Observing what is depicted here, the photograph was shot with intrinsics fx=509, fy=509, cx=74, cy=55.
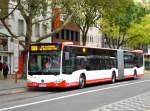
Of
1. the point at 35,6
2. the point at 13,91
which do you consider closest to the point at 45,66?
the point at 13,91

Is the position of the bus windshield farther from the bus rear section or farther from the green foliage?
the green foliage

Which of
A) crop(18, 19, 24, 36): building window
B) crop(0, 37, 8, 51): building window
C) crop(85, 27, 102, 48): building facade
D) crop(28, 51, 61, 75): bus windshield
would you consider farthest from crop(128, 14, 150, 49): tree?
crop(28, 51, 61, 75): bus windshield

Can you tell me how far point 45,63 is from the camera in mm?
27859

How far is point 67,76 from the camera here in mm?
28219

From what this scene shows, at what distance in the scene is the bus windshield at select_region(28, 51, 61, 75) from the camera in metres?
27.7

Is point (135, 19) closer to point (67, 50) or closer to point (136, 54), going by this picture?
point (136, 54)

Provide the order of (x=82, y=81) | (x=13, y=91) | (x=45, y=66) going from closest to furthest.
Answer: (x=13, y=91), (x=45, y=66), (x=82, y=81)

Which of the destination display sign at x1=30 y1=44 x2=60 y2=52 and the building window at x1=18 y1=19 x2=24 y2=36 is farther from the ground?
the building window at x1=18 y1=19 x2=24 y2=36

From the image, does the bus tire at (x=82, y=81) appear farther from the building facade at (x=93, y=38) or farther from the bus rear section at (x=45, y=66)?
the building facade at (x=93, y=38)

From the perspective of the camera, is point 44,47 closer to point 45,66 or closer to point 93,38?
point 45,66

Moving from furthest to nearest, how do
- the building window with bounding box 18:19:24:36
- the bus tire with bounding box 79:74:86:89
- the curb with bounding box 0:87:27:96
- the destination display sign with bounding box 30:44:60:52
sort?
the building window with bounding box 18:19:24:36 < the bus tire with bounding box 79:74:86:89 < the destination display sign with bounding box 30:44:60:52 < the curb with bounding box 0:87:27:96

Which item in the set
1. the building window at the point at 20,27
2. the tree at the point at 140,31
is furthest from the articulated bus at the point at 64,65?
the tree at the point at 140,31

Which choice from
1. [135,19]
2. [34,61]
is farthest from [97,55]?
[135,19]

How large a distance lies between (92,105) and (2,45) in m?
32.5
